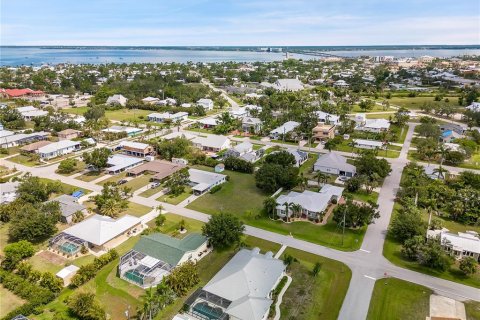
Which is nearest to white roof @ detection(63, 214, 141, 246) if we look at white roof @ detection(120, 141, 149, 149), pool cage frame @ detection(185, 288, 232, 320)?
pool cage frame @ detection(185, 288, 232, 320)

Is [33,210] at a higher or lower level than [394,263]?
higher

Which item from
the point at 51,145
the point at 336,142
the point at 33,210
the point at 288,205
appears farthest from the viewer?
the point at 336,142

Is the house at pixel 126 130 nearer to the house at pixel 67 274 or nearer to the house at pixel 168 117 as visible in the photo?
the house at pixel 168 117

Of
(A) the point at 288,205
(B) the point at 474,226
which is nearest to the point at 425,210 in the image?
(B) the point at 474,226

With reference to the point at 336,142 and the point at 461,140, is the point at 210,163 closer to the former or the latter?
the point at 336,142

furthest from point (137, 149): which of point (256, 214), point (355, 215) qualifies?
point (355, 215)

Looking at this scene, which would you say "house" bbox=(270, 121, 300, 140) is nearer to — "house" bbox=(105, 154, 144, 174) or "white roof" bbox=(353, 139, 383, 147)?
"white roof" bbox=(353, 139, 383, 147)

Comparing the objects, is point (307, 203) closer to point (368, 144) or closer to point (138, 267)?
point (138, 267)

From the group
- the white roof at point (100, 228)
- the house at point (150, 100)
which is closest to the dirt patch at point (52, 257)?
the white roof at point (100, 228)
